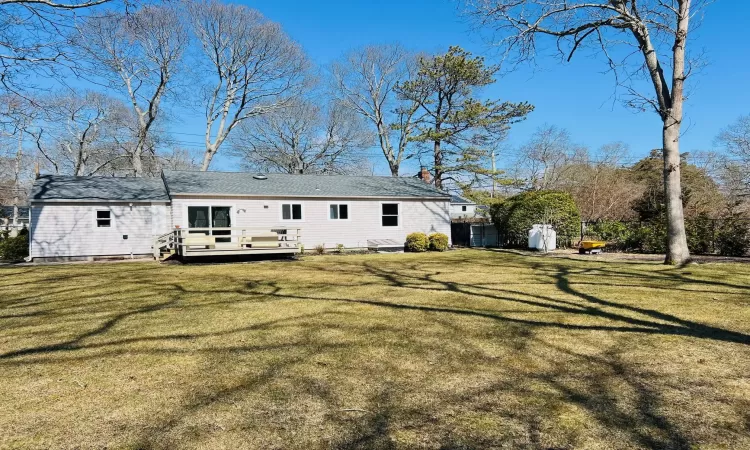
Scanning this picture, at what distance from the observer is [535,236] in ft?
60.1

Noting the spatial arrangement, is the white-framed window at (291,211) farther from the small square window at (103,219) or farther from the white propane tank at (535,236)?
the white propane tank at (535,236)

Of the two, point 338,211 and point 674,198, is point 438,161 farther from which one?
point 674,198

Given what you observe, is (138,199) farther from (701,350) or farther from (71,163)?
(71,163)

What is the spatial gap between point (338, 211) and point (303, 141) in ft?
53.6

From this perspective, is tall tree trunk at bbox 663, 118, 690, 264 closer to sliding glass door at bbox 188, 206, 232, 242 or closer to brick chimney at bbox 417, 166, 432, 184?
brick chimney at bbox 417, 166, 432, 184

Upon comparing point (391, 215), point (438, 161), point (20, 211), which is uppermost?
point (438, 161)

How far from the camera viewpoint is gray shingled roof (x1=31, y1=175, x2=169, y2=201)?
16.2 meters

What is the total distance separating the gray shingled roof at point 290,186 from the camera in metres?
17.8

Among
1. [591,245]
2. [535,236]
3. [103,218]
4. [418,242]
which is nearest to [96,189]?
[103,218]

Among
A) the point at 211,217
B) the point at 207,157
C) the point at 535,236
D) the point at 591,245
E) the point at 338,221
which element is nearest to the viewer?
the point at 591,245

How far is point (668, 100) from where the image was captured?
11.5m

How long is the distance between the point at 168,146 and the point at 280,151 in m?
11.1

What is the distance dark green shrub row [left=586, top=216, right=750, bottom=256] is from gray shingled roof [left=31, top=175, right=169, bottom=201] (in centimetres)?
1869

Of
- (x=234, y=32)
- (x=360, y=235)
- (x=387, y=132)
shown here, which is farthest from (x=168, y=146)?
(x=360, y=235)
